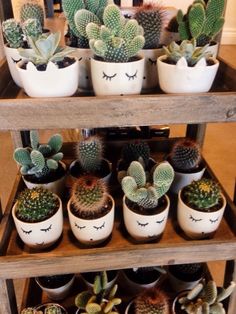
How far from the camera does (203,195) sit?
2.84 feet

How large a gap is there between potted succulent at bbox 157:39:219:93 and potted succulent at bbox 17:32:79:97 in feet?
0.65

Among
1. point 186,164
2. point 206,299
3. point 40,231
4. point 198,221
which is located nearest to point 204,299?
point 206,299

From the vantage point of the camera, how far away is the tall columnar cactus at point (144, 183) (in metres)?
0.83

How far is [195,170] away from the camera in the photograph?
41.6 inches

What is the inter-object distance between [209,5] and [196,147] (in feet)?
1.37

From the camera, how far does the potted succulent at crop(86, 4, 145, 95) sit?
0.69 meters

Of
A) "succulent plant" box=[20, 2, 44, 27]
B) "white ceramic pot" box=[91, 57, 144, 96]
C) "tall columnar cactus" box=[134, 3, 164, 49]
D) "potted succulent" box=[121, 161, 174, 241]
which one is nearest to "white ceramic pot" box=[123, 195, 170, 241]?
"potted succulent" box=[121, 161, 174, 241]

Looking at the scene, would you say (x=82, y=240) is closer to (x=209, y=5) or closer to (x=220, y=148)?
(x=209, y=5)

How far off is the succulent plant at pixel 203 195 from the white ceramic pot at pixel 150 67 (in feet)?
0.94

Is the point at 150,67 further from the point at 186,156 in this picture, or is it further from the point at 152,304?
the point at 152,304

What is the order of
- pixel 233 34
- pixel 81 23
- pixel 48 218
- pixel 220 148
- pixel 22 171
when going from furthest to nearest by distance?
pixel 233 34 → pixel 220 148 → pixel 22 171 → pixel 48 218 → pixel 81 23

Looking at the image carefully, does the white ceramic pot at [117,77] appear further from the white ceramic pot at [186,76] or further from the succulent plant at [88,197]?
the succulent plant at [88,197]

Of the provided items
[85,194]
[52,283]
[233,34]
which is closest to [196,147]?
[85,194]

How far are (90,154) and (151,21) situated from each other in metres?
0.41
